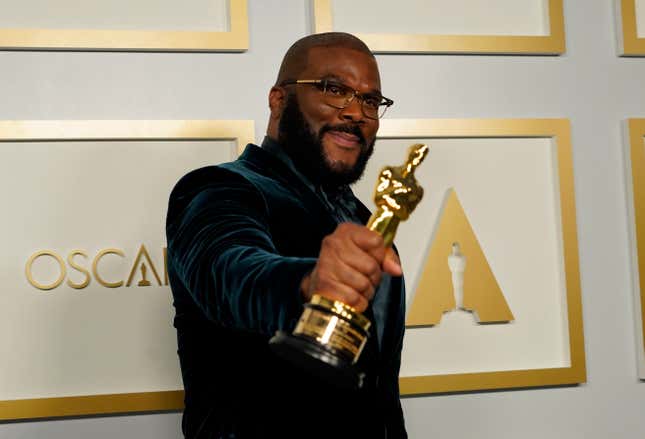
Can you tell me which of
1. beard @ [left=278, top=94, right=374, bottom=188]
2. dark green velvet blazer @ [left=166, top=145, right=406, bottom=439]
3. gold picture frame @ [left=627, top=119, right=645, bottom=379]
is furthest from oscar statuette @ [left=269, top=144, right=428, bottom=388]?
gold picture frame @ [left=627, top=119, right=645, bottom=379]

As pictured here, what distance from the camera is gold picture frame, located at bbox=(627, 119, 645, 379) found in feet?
6.25

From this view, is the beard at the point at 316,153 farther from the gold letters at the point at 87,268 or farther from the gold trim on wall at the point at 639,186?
the gold trim on wall at the point at 639,186

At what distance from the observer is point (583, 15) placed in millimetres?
1959

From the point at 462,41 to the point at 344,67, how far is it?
0.68 m

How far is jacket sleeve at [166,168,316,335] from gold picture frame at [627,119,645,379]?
110 cm

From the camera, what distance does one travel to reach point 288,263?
30.6 inches

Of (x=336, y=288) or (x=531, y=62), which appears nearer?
(x=336, y=288)

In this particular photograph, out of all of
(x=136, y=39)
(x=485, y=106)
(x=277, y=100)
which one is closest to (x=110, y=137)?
(x=136, y=39)

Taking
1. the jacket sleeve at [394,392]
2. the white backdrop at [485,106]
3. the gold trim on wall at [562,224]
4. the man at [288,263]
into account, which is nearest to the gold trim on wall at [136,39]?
the white backdrop at [485,106]

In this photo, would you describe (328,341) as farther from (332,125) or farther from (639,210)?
(639,210)

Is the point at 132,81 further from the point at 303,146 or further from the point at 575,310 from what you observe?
the point at 575,310

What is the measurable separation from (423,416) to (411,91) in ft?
1.96

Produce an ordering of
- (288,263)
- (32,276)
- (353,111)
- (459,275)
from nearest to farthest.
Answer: (288,263) < (353,111) < (32,276) < (459,275)

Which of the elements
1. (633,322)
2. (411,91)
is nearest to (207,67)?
(411,91)
